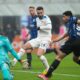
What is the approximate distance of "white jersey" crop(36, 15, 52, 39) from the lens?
18406mm

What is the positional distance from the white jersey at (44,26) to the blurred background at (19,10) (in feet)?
54.7

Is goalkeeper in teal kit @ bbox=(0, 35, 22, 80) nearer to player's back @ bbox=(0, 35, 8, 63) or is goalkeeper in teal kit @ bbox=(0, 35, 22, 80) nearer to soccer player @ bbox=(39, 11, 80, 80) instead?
player's back @ bbox=(0, 35, 8, 63)

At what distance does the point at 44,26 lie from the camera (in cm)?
1844

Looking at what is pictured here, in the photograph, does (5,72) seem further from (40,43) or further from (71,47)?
(40,43)

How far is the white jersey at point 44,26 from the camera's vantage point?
18406 millimetres

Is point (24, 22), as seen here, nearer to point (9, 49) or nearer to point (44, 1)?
point (44, 1)

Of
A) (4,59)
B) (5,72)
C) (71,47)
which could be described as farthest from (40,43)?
(5,72)

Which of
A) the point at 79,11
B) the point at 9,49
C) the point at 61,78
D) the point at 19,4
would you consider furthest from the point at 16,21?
the point at 9,49

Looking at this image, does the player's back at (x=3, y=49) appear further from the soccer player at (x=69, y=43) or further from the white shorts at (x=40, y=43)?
the white shorts at (x=40, y=43)

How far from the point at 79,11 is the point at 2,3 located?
549cm

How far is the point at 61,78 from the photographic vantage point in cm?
1641

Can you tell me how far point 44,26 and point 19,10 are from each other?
1819 cm

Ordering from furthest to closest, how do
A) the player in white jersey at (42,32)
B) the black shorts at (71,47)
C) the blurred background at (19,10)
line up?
the blurred background at (19,10)
the player in white jersey at (42,32)
the black shorts at (71,47)

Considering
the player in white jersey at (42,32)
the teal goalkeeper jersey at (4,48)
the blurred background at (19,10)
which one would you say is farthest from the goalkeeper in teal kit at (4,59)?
the blurred background at (19,10)
